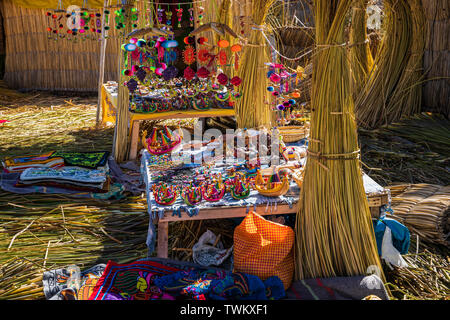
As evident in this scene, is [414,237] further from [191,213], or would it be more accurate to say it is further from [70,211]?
[70,211]

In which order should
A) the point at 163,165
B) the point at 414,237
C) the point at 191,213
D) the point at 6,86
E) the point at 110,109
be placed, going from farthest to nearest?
the point at 6,86 → the point at 110,109 → the point at 163,165 → the point at 414,237 → the point at 191,213

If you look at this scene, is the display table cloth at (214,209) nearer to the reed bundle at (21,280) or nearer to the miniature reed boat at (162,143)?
the reed bundle at (21,280)

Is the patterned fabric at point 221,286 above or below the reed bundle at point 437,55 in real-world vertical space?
below

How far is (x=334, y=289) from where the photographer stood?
2.29 m

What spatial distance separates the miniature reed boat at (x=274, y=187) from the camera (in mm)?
2838

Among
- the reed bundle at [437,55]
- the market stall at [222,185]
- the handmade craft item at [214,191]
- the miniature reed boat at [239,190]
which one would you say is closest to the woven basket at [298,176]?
the market stall at [222,185]

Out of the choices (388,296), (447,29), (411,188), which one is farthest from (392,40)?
(388,296)

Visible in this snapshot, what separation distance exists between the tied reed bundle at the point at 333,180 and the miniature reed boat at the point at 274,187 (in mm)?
410

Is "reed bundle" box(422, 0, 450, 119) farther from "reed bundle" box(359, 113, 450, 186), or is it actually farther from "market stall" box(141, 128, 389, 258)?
"market stall" box(141, 128, 389, 258)

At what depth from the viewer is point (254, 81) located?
444 centimetres

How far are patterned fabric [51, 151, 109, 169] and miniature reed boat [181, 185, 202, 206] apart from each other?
63.4 inches

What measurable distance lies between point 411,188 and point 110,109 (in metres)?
3.93

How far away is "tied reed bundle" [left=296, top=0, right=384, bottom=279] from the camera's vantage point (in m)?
2.29

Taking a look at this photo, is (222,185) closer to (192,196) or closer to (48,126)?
(192,196)
